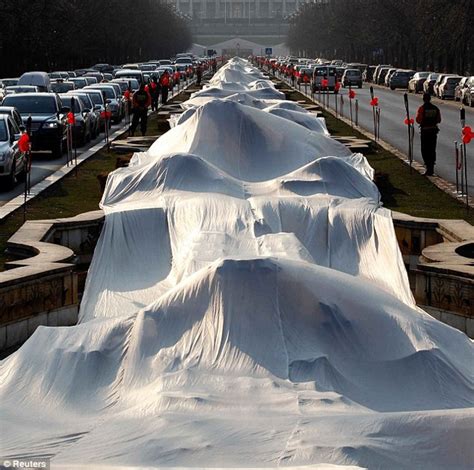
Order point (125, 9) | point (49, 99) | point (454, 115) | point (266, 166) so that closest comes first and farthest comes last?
point (266, 166), point (49, 99), point (454, 115), point (125, 9)

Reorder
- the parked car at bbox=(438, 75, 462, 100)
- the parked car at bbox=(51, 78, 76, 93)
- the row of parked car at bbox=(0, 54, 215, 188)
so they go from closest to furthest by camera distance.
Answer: the row of parked car at bbox=(0, 54, 215, 188), the parked car at bbox=(51, 78, 76, 93), the parked car at bbox=(438, 75, 462, 100)

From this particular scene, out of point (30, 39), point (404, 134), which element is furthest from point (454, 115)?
point (30, 39)

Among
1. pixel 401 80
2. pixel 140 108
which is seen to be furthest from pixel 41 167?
pixel 401 80

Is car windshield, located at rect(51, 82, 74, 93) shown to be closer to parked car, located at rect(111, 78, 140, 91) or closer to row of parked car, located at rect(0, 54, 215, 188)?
row of parked car, located at rect(0, 54, 215, 188)

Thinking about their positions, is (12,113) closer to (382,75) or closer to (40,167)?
(40,167)

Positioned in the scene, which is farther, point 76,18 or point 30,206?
point 76,18

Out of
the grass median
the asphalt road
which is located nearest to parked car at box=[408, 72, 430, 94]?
the asphalt road

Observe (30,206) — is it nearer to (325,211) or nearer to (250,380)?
(325,211)
